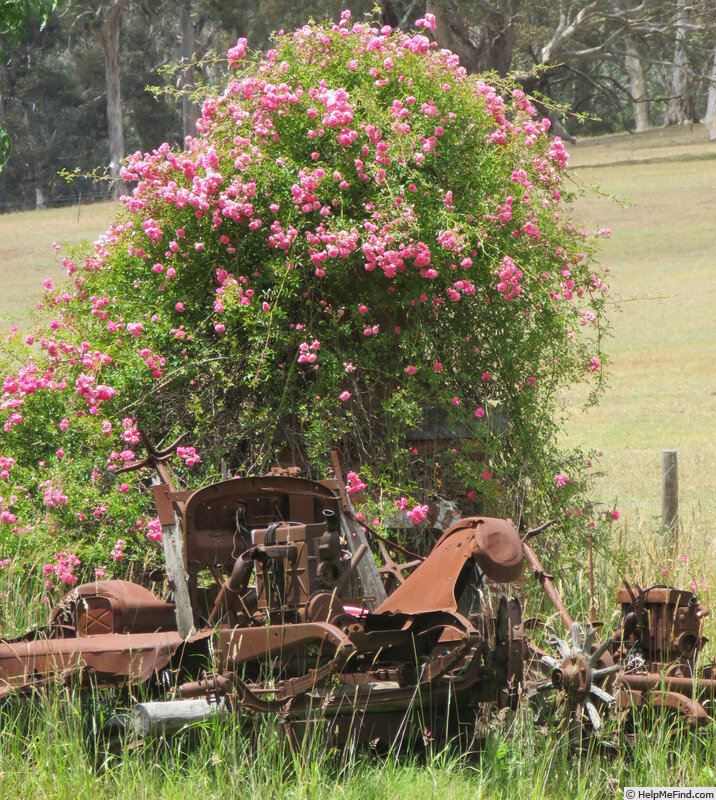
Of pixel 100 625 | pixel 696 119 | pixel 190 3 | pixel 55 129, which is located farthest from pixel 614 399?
pixel 696 119

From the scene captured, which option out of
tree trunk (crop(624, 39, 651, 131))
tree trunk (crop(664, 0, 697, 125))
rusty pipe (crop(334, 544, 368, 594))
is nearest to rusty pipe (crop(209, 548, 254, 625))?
rusty pipe (crop(334, 544, 368, 594))

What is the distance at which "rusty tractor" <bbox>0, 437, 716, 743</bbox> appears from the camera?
157 inches

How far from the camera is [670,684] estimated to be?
13.8ft

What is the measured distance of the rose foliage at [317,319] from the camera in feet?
21.2

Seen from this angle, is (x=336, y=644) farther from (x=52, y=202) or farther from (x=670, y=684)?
(x=52, y=202)

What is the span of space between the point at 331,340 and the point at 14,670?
9.88 ft

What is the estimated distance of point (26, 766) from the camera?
4188 millimetres

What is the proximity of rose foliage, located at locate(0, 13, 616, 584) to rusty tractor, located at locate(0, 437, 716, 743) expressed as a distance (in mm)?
1533

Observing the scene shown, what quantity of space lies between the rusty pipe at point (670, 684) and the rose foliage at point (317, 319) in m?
2.25

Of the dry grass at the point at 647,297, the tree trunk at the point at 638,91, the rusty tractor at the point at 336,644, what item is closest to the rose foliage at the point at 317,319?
the dry grass at the point at 647,297

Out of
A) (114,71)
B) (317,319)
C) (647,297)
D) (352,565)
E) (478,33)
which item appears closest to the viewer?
(352,565)

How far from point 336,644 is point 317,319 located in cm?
319

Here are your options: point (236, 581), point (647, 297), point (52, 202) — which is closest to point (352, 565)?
point (236, 581)

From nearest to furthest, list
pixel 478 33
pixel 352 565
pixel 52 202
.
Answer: pixel 352 565, pixel 478 33, pixel 52 202
